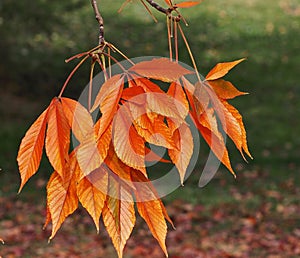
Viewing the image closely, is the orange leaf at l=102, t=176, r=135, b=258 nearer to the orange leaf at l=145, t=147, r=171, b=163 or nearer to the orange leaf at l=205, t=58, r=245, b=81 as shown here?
the orange leaf at l=145, t=147, r=171, b=163

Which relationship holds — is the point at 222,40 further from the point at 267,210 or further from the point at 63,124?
the point at 63,124

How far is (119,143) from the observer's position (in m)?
0.72

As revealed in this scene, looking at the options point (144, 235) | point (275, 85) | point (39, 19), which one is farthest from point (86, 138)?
point (275, 85)

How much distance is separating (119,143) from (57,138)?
9 cm

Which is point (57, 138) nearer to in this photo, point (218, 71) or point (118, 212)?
point (118, 212)

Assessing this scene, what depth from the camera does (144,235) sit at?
5188 mm

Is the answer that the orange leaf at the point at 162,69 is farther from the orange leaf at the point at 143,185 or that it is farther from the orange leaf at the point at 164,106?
the orange leaf at the point at 143,185

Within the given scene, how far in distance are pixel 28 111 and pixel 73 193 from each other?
7.68 m

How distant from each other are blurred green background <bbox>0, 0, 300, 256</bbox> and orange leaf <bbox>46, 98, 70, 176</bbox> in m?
4.88

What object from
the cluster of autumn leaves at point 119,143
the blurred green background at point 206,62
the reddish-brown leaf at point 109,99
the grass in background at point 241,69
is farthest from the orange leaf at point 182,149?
the grass in background at point 241,69

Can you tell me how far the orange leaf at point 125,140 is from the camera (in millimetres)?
717

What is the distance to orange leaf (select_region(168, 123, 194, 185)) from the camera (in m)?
0.76

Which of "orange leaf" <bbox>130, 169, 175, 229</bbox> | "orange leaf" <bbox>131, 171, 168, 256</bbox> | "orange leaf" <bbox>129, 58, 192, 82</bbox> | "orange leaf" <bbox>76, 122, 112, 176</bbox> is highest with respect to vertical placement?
"orange leaf" <bbox>129, 58, 192, 82</bbox>

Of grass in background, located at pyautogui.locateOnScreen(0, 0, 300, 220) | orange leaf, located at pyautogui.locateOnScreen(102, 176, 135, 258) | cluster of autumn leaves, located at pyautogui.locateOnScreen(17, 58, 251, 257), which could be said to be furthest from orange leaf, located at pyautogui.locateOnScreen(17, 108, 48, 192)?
grass in background, located at pyautogui.locateOnScreen(0, 0, 300, 220)
